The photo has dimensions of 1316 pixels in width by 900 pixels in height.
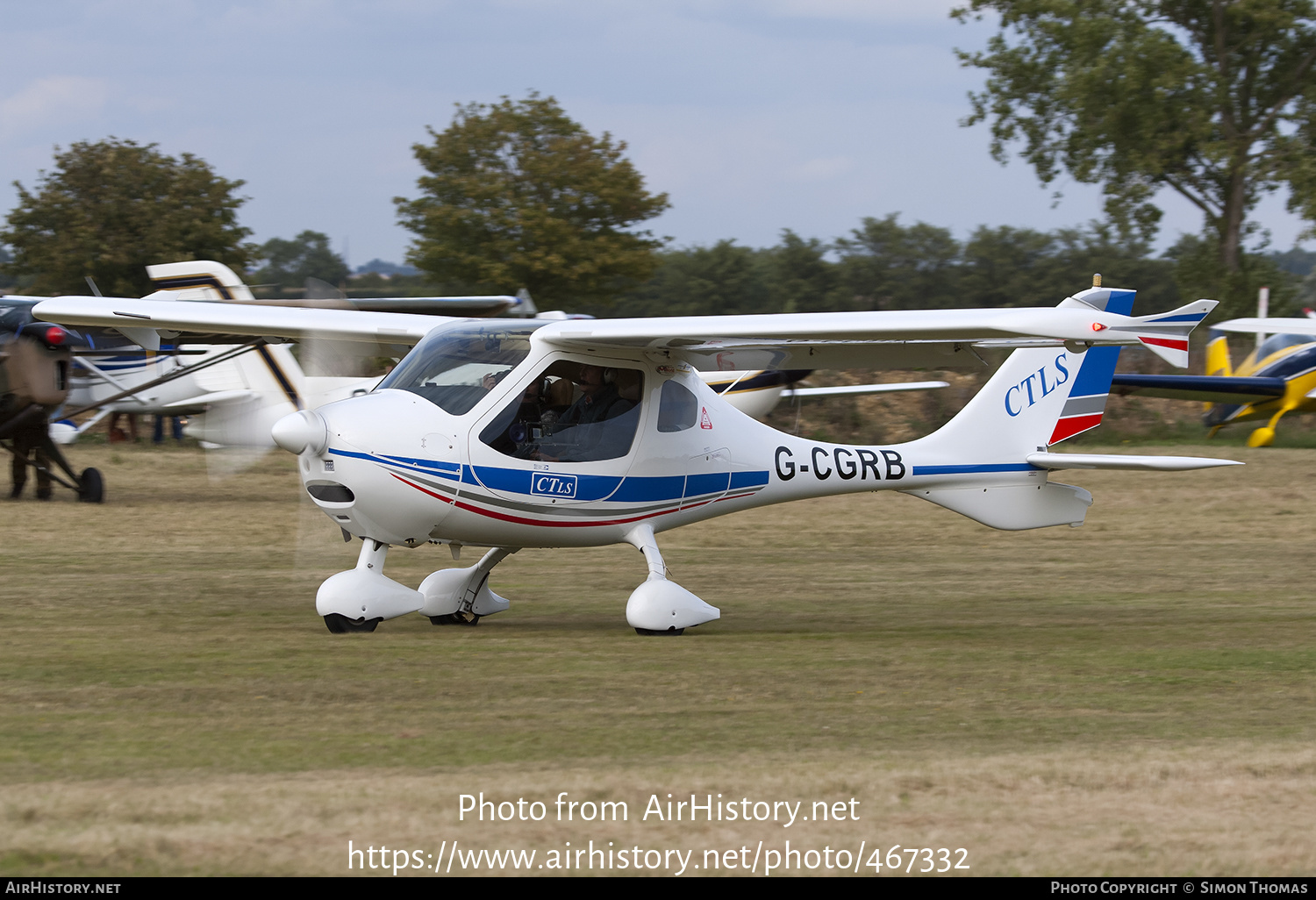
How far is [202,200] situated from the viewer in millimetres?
44844

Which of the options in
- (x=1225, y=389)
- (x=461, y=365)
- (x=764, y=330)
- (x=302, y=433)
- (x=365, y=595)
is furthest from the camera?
(x=1225, y=389)

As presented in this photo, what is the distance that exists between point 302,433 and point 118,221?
40145mm

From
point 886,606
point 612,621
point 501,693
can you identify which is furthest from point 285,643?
point 886,606

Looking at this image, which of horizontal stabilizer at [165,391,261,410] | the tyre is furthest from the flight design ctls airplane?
horizontal stabilizer at [165,391,261,410]

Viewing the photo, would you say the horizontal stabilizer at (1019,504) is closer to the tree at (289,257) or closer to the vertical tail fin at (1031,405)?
the vertical tail fin at (1031,405)

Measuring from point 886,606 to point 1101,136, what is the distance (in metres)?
37.0

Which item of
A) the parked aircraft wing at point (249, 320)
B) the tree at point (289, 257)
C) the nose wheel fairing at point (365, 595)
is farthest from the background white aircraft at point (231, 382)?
the tree at point (289, 257)

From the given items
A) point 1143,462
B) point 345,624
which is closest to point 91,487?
point 345,624

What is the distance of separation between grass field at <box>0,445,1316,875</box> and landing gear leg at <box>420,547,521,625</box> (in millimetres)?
239

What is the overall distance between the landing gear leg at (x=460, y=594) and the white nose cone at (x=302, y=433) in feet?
6.14

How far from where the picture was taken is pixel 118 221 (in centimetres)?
4422

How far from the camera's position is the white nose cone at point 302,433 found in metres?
8.28

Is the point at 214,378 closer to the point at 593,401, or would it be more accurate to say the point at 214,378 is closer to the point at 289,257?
the point at 593,401

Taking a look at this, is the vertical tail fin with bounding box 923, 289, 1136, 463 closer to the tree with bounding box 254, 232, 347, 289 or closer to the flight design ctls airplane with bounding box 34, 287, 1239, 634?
the flight design ctls airplane with bounding box 34, 287, 1239, 634
